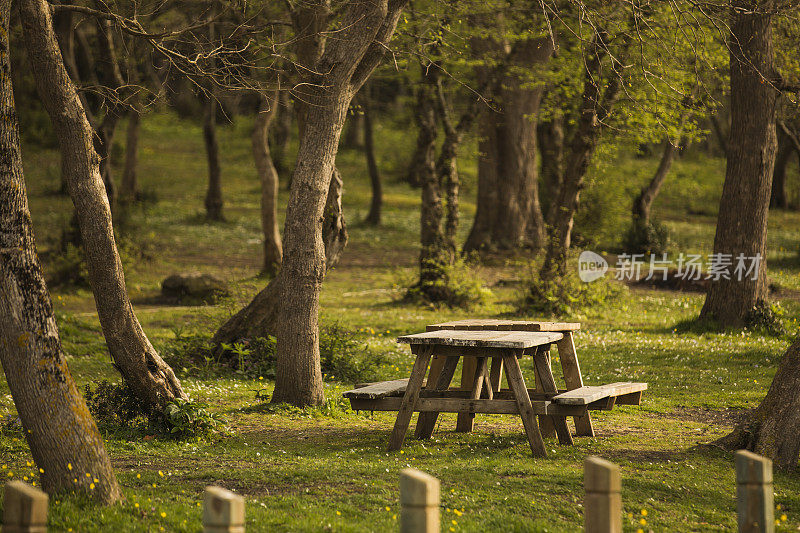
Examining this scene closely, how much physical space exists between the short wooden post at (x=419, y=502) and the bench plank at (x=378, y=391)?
423cm

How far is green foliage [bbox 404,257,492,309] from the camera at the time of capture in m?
19.4

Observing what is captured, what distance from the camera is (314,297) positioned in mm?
9281

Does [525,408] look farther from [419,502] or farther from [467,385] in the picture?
[419,502]

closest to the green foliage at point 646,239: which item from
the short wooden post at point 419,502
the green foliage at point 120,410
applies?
the green foliage at point 120,410

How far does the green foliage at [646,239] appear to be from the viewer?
28109mm

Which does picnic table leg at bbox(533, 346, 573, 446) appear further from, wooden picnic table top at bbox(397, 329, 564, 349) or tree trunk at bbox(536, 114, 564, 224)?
tree trunk at bbox(536, 114, 564, 224)

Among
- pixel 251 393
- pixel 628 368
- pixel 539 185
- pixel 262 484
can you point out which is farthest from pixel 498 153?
pixel 262 484

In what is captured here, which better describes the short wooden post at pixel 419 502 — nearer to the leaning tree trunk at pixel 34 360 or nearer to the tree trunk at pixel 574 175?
the leaning tree trunk at pixel 34 360

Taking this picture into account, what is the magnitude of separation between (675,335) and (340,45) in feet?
29.9

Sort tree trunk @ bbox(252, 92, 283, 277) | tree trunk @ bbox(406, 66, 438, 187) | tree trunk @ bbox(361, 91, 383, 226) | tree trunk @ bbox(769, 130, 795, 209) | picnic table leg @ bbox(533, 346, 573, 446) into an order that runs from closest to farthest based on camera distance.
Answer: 1. picnic table leg @ bbox(533, 346, 573, 446)
2. tree trunk @ bbox(406, 66, 438, 187)
3. tree trunk @ bbox(252, 92, 283, 277)
4. tree trunk @ bbox(361, 91, 383, 226)
5. tree trunk @ bbox(769, 130, 795, 209)

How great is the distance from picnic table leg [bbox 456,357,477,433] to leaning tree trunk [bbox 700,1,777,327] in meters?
8.47

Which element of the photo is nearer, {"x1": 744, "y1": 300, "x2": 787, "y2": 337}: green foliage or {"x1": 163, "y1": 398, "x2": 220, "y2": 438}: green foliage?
{"x1": 163, "y1": 398, "x2": 220, "y2": 438}: green foliage

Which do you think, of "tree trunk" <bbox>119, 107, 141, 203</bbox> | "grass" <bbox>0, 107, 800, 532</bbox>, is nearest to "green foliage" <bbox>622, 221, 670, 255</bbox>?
"grass" <bbox>0, 107, 800, 532</bbox>

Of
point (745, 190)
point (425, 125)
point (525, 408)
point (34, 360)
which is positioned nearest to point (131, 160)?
point (425, 125)
